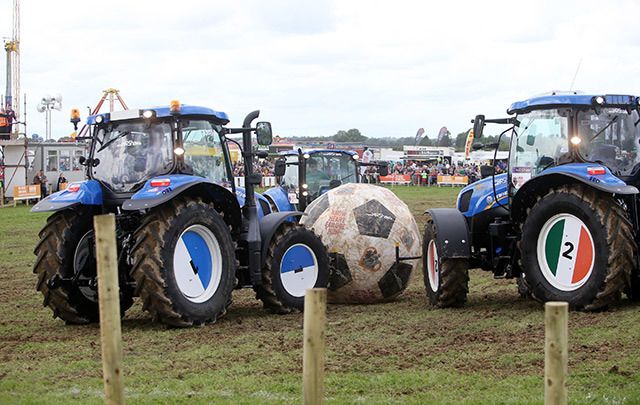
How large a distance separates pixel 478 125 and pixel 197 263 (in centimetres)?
366

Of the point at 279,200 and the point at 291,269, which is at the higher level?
the point at 279,200

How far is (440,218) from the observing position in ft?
39.1

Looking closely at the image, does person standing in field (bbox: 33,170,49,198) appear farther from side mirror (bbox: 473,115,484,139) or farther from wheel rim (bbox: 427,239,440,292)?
side mirror (bbox: 473,115,484,139)

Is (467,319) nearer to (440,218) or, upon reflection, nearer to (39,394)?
(440,218)

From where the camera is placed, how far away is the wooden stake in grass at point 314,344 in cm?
495

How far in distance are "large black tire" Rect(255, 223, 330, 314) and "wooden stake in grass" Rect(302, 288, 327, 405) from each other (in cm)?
660

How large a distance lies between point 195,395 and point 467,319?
4428 millimetres

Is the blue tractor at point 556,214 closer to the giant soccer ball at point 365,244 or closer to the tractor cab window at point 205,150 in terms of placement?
the giant soccer ball at point 365,244

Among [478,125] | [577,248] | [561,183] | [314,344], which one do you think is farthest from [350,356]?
[478,125]

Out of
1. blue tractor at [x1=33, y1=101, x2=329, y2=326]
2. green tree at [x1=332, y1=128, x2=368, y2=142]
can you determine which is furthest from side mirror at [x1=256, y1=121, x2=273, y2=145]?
green tree at [x1=332, y1=128, x2=368, y2=142]

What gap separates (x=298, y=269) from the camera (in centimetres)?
1205

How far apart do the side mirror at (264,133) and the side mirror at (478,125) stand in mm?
2425

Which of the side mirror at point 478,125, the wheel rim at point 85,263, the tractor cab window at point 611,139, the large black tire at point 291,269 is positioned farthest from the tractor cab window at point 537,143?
the wheel rim at point 85,263

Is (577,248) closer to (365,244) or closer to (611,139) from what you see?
(611,139)
